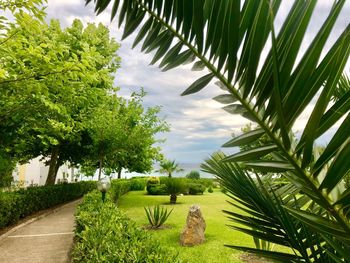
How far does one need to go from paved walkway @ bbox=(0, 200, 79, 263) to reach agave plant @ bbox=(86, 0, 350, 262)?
7.16 meters

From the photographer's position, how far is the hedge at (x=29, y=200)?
10.7m

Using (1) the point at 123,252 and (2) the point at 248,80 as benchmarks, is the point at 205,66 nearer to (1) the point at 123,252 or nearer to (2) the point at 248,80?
(2) the point at 248,80

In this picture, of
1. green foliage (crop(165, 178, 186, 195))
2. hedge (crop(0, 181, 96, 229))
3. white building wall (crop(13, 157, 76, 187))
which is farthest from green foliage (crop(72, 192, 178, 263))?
white building wall (crop(13, 157, 76, 187))

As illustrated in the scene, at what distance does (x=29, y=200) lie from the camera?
13094 mm

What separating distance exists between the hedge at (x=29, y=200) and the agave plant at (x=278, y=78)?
10.9 meters

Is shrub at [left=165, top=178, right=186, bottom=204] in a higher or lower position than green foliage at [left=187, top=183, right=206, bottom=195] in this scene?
lower

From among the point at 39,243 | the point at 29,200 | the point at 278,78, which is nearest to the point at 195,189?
the point at 29,200

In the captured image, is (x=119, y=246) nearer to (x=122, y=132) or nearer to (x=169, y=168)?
(x=122, y=132)

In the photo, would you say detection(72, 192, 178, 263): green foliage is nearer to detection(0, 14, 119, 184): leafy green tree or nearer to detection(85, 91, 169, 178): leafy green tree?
detection(0, 14, 119, 184): leafy green tree

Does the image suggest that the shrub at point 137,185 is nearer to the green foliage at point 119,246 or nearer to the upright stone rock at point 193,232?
the upright stone rock at point 193,232

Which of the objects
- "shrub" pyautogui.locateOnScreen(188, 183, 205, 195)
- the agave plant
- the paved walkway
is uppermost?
"shrub" pyautogui.locateOnScreen(188, 183, 205, 195)

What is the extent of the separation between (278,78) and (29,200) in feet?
46.0

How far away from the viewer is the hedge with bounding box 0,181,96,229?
420 inches

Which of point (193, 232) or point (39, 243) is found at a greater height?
point (193, 232)
